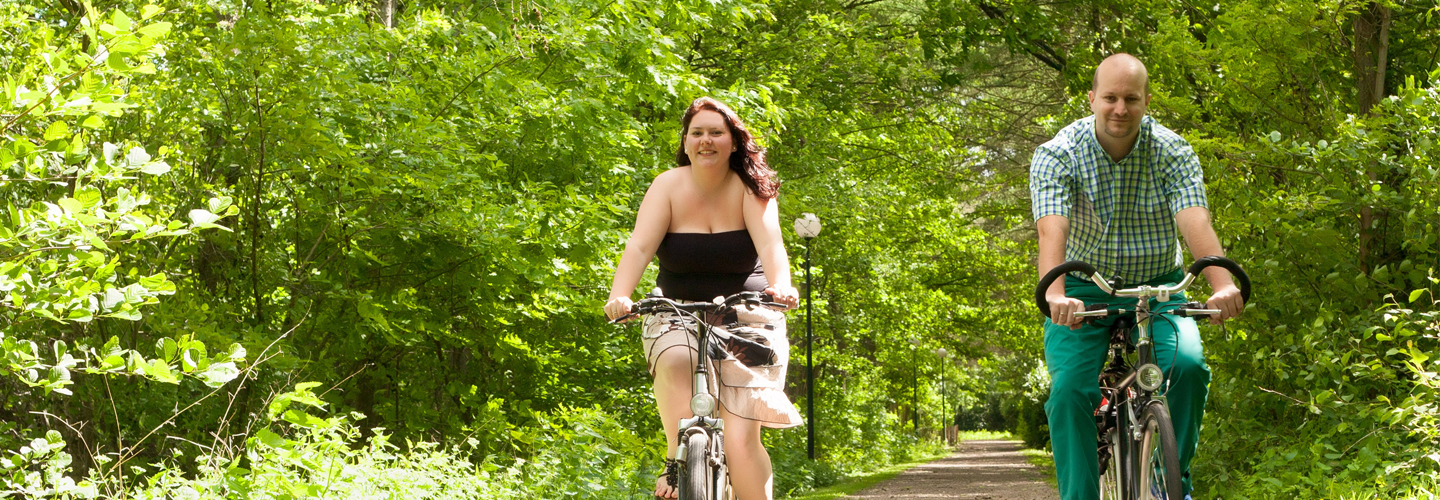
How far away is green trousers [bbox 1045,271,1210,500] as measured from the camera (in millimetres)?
3297

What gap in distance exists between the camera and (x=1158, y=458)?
Answer: 9.83 ft

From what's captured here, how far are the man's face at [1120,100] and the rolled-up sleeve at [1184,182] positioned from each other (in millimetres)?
168

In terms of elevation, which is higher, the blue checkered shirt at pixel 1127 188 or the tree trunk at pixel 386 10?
the tree trunk at pixel 386 10

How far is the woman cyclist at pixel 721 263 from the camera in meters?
3.88

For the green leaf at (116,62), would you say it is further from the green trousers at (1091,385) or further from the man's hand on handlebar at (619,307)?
the green trousers at (1091,385)

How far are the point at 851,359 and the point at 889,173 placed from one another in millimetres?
5741

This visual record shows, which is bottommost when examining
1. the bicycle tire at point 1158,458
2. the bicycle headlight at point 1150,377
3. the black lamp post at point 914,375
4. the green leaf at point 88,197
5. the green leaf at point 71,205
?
the black lamp post at point 914,375

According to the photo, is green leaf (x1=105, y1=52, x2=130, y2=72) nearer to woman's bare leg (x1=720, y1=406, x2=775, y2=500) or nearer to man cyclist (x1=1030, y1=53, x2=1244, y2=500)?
woman's bare leg (x1=720, y1=406, x2=775, y2=500)

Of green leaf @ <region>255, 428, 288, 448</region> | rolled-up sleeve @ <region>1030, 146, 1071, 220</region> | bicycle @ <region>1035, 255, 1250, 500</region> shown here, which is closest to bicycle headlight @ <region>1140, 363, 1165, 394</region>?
bicycle @ <region>1035, 255, 1250, 500</region>

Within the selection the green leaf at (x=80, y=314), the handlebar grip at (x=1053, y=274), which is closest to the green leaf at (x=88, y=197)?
the green leaf at (x=80, y=314)

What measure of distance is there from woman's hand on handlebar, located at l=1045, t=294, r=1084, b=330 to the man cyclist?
214mm

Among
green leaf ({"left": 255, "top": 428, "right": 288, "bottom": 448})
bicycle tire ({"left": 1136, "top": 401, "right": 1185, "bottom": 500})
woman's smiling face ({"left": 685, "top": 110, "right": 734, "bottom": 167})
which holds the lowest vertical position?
green leaf ({"left": 255, "top": 428, "right": 288, "bottom": 448})

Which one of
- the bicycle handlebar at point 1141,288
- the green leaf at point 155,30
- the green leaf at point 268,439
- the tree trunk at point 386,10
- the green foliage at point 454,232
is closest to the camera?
the bicycle handlebar at point 1141,288

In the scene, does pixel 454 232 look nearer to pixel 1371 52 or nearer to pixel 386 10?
pixel 386 10
